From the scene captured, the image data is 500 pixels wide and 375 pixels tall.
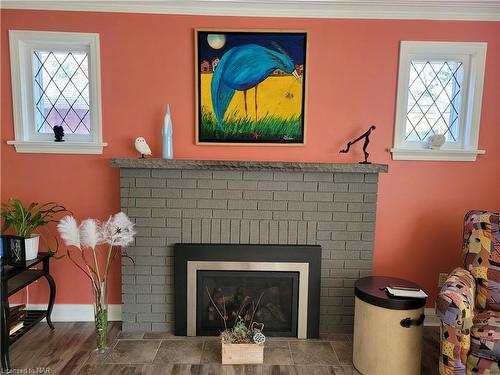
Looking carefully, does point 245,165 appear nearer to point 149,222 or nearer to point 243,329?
point 149,222

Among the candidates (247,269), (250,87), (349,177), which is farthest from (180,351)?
(250,87)

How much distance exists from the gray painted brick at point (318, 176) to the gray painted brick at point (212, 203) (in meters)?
0.61

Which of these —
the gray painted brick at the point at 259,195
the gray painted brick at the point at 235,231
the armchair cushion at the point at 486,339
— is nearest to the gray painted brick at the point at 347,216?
the gray painted brick at the point at 259,195

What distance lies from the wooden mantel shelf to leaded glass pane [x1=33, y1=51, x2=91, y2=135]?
598mm

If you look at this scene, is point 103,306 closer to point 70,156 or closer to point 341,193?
point 70,156

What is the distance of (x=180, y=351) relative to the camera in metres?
2.28

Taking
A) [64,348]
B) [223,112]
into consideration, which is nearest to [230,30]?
[223,112]

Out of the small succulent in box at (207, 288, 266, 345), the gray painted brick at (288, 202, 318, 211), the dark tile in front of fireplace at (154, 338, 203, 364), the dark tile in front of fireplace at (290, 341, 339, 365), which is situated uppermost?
the gray painted brick at (288, 202, 318, 211)

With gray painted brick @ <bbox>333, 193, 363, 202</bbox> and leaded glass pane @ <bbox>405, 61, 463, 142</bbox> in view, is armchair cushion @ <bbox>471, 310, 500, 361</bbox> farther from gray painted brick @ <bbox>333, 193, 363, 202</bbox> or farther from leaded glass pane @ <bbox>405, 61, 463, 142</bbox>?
leaded glass pane @ <bbox>405, 61, 463, 142</bbox>

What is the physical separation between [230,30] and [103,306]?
6.82 feet

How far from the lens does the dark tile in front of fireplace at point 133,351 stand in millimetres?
2184

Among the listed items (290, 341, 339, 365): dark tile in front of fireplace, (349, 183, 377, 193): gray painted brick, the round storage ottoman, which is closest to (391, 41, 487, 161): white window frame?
(349, 183, 377, 193): gray painted brick

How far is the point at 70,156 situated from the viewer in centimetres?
255

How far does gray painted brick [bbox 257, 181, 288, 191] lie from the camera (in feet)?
8.02
